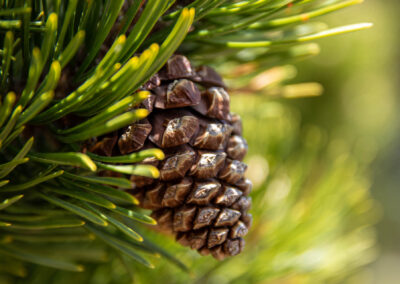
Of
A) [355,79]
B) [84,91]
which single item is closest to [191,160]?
[84,91]

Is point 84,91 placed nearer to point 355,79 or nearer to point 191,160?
point 191,160

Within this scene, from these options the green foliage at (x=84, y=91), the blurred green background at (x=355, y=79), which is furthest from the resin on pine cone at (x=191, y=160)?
the blurred green background at (x=355, y=79)

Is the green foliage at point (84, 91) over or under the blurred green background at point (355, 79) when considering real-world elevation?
under

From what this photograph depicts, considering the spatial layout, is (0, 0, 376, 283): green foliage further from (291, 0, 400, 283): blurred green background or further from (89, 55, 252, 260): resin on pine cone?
(291, 0, 400, 283): blurred green background

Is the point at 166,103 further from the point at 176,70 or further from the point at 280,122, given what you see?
the point at 280,122

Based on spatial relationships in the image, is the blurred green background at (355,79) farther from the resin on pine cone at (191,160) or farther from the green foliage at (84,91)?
the resin on pine cone at (191,160)

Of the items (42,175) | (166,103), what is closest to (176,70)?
(166,103)
